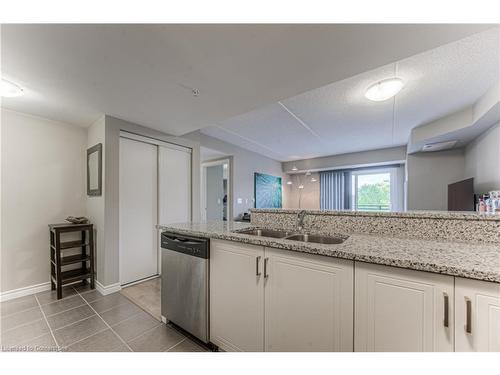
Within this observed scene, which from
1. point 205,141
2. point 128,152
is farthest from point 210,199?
point 128,152

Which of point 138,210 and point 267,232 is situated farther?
point 138,210

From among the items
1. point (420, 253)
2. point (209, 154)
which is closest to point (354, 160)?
point (209, 154)

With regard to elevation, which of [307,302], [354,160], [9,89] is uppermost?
[9,89]

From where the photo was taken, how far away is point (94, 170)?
2.61 m

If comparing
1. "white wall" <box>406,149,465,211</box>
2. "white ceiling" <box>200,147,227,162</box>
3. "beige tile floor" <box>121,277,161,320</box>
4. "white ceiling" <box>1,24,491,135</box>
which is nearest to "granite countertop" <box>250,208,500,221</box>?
"white ceiling" <box>1,24,491,135</box>

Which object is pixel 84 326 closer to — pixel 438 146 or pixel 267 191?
pixel 267 191

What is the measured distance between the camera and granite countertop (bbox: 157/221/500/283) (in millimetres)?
773

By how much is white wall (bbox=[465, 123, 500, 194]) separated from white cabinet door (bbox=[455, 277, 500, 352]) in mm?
2632

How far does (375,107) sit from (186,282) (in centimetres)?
300

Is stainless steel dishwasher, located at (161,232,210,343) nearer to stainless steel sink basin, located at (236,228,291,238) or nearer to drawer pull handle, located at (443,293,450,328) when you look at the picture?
stainless steel sink basin, located at (236,228,291,238)

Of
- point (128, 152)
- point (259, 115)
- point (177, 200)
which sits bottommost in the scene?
point (177, 200)
